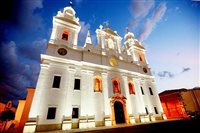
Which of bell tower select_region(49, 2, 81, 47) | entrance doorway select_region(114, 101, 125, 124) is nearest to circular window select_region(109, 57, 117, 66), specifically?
entrance doorway select_region(114, 101, 125, 124)

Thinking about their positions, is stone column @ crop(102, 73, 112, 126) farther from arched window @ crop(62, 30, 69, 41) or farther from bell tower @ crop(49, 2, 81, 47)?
arched window @ crop(62, 30, 69, 41)

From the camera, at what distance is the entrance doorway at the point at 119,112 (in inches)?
537

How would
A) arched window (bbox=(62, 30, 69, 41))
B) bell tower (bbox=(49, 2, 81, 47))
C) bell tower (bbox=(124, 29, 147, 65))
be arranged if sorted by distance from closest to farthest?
bell tower (bbox=(49, 2, 81, 47)), arched window (bbox=(62, 30, 69, 41)), bell tower (bbox=(124, 29, 147, 65))

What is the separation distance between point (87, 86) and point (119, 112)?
5.82 metres

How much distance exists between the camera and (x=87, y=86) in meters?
13.3

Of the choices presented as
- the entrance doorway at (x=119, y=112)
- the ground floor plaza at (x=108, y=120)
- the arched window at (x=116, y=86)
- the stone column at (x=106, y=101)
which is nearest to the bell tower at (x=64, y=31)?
the stone column at (x=106, y=101)

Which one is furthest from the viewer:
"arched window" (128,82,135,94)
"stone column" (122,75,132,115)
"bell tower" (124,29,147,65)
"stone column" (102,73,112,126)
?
"bell tower" (124,29,147,65)

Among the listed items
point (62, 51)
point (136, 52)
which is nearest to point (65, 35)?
point (62, 51)

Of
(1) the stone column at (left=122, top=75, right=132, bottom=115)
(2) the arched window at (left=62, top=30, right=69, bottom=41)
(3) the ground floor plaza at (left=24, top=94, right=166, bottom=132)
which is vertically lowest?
(3) the ground floor plaza at (left=24, top=94, right=166, bottom=132)

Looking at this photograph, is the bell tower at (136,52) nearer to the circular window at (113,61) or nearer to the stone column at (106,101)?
the circular window at (113,61)

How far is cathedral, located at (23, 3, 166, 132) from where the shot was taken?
35.2ft

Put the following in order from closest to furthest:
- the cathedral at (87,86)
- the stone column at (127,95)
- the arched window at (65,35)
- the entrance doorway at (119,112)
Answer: the cathedral at (87,86) < the entrance doorway at (119,112) < the stone column at (127,95) < the arched window at (65,35)

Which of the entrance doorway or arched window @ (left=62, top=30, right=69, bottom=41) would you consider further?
arched window @ (left=62, top=30, right=69, bottom=41)

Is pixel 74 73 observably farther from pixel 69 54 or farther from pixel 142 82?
pixel 142 82
